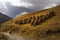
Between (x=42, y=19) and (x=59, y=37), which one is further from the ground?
(x=42, y=19)

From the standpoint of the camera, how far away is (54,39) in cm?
5575

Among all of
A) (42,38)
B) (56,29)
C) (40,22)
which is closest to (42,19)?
(40,22)

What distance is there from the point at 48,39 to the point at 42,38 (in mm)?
4036

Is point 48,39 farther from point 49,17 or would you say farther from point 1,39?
point 49,17

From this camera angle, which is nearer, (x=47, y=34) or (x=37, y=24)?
(x=47, y=34)

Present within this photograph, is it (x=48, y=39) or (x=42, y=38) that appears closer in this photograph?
(x=48, y=39)

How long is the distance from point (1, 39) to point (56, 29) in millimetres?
18241

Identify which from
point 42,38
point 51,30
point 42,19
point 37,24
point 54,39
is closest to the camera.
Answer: point 54,39

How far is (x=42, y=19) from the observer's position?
95.1m

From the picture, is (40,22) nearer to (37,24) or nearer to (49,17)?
(37,24)

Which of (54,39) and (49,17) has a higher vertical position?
(49,17)

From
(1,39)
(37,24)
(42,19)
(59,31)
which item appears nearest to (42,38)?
(59,31)

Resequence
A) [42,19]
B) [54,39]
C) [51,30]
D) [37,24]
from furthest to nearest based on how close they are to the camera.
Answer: [42,19], [37,24], [51,30], [54,39]

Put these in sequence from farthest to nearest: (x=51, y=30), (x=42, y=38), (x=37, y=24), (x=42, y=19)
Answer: (x=42, y=19)
(x=37, y=24)
(x=51, y=30)
(x=42, y=38)
